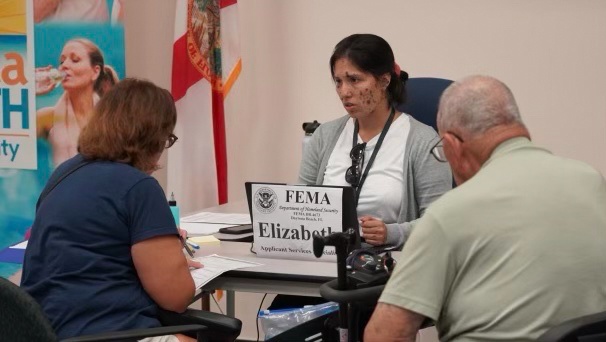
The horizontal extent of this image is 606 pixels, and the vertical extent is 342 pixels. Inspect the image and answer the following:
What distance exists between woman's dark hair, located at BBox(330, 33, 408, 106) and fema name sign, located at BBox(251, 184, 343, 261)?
729 millimetres

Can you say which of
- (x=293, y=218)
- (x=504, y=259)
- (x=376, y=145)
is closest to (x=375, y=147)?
(x=376, y=145)

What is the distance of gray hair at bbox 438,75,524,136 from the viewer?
181 centimetres

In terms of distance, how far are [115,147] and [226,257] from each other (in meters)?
0.68

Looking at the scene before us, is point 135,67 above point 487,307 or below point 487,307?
above

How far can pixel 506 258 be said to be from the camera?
1683 mm

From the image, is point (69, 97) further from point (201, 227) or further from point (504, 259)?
point (504, 259)

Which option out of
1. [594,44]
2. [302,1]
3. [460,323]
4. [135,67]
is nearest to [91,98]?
[135,67]

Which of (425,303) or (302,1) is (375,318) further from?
(302,1)

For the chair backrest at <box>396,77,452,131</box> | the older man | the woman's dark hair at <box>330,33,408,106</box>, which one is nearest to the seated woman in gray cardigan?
the woman's dark hair at <box>330,33,408,106</box>

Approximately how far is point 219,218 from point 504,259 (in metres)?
2.01

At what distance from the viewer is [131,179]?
2.24 metres

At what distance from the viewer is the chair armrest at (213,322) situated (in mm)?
2369

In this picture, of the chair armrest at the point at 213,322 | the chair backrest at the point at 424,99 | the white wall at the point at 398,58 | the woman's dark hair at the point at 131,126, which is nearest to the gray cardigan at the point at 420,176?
the chair backrest at the point at 424,99

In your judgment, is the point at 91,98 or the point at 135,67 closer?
the point at 91,98
